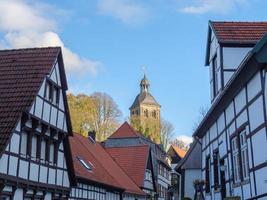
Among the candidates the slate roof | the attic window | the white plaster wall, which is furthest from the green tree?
the slate roof

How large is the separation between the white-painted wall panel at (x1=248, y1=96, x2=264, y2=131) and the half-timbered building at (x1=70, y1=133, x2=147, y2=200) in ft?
39.3

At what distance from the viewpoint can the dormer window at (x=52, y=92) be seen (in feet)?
64.0

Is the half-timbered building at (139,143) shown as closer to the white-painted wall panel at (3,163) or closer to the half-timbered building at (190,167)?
the half-timbered building at (190,167)

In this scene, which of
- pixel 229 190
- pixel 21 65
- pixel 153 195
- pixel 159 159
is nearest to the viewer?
pixel 229 190

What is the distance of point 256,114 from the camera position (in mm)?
12891

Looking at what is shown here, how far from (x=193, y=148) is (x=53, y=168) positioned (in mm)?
13391

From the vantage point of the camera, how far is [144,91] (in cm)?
13000

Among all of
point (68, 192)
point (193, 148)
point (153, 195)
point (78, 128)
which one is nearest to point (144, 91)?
point (78, 128)

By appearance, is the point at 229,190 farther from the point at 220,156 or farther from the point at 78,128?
the point at 78,128

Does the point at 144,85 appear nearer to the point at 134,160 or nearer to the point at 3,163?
the point at 134,160

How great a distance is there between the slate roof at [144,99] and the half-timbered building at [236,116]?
326 ft

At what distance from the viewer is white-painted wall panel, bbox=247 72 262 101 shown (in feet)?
41.4

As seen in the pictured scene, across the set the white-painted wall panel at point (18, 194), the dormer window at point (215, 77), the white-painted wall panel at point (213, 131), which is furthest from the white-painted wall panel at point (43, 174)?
the dormer window at point (215, 77)

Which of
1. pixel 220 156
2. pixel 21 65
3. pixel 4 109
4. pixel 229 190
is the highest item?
pixel 21 65
